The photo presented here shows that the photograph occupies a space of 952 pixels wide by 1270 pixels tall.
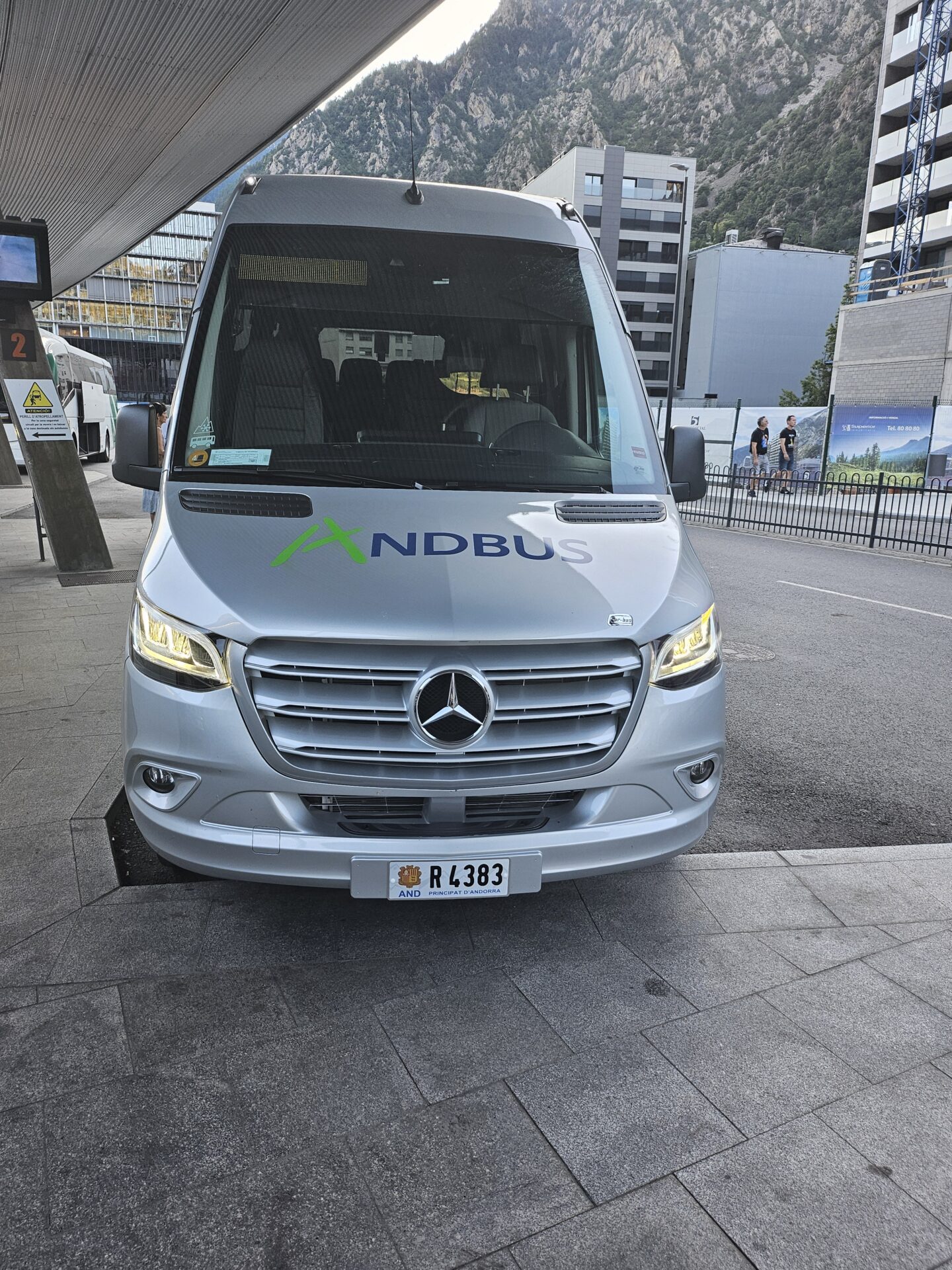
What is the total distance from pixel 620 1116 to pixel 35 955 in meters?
1.97

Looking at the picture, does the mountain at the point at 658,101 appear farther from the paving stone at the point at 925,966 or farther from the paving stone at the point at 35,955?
the paving stone at the point at 925,966

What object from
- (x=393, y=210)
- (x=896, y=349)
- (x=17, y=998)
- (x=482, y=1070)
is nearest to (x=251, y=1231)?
(x=482, y=1070)

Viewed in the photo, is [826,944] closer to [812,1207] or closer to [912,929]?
[912,929]

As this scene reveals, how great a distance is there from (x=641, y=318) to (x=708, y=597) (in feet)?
340

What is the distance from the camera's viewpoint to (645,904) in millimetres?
3719

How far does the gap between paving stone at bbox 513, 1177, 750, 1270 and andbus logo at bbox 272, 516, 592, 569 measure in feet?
5.95

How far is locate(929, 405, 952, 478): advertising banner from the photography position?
22.0 m

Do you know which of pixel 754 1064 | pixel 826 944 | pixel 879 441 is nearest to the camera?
pixel 754 1064

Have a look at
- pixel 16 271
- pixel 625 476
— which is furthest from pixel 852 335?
pixel 625 476

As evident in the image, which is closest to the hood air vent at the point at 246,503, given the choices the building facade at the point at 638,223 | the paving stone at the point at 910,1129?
the paving stone at the point at 910,1129

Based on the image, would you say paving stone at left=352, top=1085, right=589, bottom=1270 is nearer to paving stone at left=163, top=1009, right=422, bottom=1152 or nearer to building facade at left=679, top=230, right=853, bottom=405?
paving stone at left=163, top=1009, right=422, bottom=1152

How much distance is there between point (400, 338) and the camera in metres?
4.01

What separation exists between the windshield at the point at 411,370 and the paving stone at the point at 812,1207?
2259 mm

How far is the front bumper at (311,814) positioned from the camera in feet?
9.28
